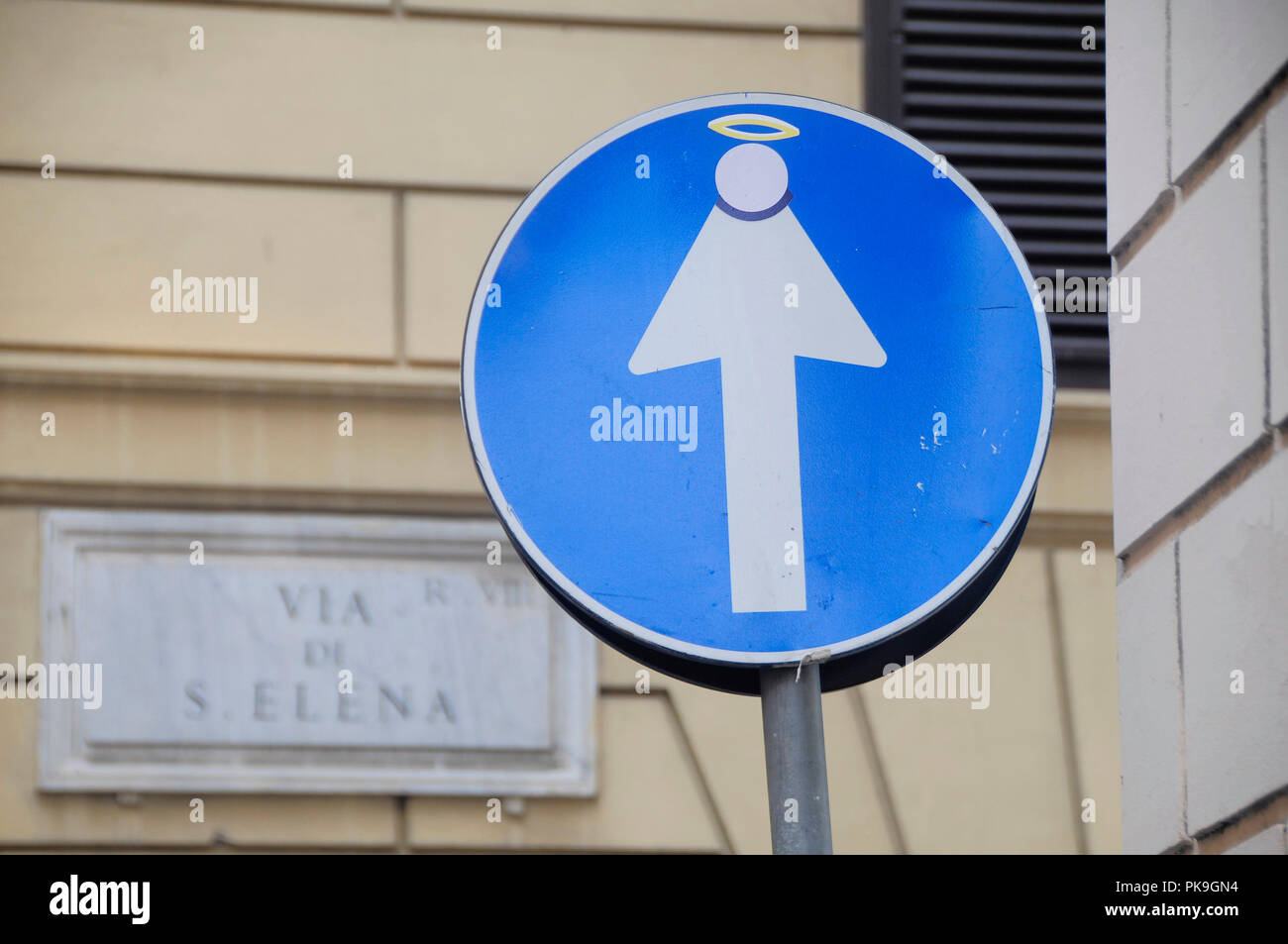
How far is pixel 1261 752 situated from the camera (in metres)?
2.50

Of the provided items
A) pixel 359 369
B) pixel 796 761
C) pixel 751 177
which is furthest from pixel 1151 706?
pixel 359 369

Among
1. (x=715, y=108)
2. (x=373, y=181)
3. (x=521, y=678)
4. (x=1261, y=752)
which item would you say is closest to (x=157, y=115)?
(x=373, y=181)

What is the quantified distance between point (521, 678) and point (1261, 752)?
3219mm

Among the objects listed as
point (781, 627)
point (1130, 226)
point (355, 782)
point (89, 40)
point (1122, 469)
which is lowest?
point (355, 782)

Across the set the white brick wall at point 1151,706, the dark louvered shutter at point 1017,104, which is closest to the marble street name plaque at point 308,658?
the dark louvered shutter at point 1017,104

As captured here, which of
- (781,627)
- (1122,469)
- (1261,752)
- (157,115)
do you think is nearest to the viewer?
(781,627)

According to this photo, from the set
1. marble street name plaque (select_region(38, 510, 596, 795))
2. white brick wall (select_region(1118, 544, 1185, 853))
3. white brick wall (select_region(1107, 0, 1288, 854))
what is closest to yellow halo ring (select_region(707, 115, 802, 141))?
white brick wall (select_region(1107, 0, 1288, 854))

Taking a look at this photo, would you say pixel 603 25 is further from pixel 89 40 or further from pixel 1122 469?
pixel 1122 469

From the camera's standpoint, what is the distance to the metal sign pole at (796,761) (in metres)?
2.20

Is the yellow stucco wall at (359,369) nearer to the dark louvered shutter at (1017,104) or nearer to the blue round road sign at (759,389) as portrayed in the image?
the dark louvered shutter at (1017,104)

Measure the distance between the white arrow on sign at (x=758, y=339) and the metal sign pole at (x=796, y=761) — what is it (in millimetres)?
103

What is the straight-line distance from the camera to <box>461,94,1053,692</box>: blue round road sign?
2332mm

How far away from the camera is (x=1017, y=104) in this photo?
240 inches

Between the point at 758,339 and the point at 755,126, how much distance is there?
1.19 feet
